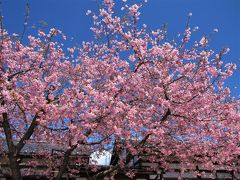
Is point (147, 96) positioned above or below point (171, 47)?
below

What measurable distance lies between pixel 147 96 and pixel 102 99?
2.01 meters

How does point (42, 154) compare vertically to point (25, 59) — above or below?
below

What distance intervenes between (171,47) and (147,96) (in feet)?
6.52

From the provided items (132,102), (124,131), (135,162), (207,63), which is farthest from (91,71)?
(135,162)

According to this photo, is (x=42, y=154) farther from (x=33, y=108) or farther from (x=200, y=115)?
(x=200, y=115)

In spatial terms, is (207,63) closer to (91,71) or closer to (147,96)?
(147,96)

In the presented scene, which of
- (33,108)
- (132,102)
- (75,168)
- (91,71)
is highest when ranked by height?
(91,71)

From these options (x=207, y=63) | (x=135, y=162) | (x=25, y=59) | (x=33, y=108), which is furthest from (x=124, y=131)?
(x=135, y=162)

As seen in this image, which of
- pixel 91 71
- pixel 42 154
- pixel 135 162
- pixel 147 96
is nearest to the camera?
pixel 147 96

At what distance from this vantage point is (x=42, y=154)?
14.9 meters

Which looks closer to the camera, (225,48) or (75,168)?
(225,48)

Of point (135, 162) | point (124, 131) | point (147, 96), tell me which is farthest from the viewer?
point (135, 162)

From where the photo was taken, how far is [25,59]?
12805 millimetres

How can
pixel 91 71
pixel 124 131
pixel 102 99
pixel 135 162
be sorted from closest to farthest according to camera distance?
pixel 102 99
pixel 124 131
pixel 91 71
pixel 135 162
